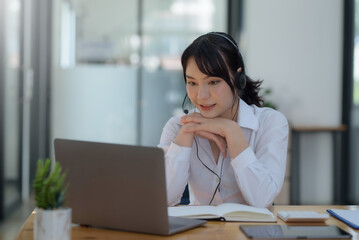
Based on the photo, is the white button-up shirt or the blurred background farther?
the blurred background

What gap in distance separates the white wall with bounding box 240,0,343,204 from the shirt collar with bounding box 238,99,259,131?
9.44ft

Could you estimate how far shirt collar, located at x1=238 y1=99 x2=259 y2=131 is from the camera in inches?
71.0

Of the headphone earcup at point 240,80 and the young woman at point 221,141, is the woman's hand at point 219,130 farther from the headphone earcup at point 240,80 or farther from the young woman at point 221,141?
the headphone earcup at point 240,80

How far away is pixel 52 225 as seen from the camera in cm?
101

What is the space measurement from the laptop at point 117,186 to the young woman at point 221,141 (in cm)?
40

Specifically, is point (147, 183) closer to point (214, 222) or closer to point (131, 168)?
point (131, 168)

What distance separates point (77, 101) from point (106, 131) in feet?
1.43

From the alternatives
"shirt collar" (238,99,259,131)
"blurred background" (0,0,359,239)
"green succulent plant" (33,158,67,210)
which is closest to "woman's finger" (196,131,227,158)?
"shirt collar" (238,99,259,131)

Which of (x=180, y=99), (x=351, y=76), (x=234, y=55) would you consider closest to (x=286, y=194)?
(x=351, y=76)

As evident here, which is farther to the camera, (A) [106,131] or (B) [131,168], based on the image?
(A) [106,131]

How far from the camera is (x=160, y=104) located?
215 inches

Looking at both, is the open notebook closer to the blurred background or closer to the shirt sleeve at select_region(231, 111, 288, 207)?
the shirt sleeve at select_region(231, 111, 288, 207)

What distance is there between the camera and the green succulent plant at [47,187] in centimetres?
100

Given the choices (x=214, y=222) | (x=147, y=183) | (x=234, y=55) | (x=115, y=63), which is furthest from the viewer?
(x=115, y=63)
